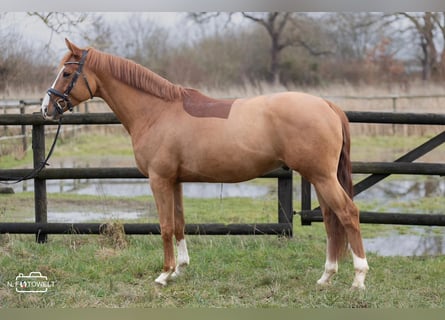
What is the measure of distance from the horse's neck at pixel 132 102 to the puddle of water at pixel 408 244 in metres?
2.60

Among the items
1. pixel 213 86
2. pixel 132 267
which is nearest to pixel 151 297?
pixel 132 267

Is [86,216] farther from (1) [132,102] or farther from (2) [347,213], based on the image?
(2) [347,213]

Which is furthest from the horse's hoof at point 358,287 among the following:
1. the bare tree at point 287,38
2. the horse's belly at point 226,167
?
the bare tree at point 287,38

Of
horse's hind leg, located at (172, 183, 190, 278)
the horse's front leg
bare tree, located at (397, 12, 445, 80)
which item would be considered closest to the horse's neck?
the horse's front leg

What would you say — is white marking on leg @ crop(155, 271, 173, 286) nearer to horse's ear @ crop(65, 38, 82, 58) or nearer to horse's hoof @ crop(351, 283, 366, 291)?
horse's hoof @ crop(351, 283, 366, 291)

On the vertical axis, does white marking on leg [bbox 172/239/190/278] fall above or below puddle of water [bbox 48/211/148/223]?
above

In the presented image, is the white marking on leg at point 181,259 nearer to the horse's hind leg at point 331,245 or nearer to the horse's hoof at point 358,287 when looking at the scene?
the horse's hind leg at point 331,245

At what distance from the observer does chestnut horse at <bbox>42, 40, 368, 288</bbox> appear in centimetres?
365

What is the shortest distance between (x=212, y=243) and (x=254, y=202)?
2.04 meters

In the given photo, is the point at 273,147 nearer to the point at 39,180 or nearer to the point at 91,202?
the point at 39,180

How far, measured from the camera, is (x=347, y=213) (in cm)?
367

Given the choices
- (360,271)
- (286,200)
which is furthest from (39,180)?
(360,271)

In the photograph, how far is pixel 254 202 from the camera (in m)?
6.98

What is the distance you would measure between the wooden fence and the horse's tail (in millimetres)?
1049
